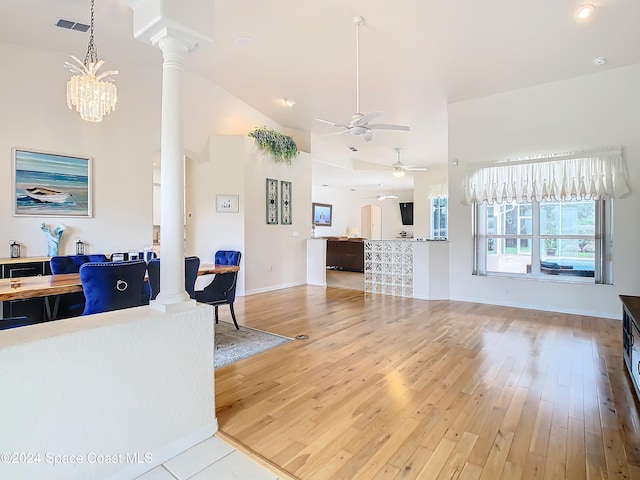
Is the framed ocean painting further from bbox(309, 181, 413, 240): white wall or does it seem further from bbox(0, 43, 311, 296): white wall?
bbox(309, 181, 413, 240): white wall

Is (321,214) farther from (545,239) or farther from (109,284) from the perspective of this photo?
(109,284)

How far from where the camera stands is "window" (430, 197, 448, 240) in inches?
442

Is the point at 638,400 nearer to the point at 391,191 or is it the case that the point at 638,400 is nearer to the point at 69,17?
the point at 69,17

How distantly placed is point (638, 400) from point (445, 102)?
4900 mm

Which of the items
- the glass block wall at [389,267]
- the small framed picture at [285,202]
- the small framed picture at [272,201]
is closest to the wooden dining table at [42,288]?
the small framed picture at [272,201]

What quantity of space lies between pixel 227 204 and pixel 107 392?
16.1ft

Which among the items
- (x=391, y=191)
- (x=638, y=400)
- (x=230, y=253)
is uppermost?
(x=391, y=191)

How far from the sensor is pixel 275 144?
6801mm

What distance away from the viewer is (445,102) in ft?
19.2

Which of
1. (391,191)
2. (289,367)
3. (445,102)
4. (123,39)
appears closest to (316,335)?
(289,367)

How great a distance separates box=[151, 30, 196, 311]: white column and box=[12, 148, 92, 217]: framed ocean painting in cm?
388

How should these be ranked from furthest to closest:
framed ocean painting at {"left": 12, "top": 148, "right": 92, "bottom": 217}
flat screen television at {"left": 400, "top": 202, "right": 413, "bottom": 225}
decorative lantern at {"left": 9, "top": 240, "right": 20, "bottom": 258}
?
1. flat screen television at {"left": 400, "top": 202, "right": 413, "bottom": 225}
2. framed ocean painting at {"left": 12, "top": 148, "right": 92, "bottom": 217}
3. decorative lantern at {"left": 9, "top": 240, "right": 20, "bottom": 258}

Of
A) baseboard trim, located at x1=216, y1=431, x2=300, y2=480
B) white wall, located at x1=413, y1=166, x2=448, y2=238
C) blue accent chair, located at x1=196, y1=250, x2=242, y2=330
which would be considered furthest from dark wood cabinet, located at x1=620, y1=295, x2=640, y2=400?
white wall, located at x1=413, y1=166, x2=448, y2=238

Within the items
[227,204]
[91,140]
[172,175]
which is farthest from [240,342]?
[91,140]
